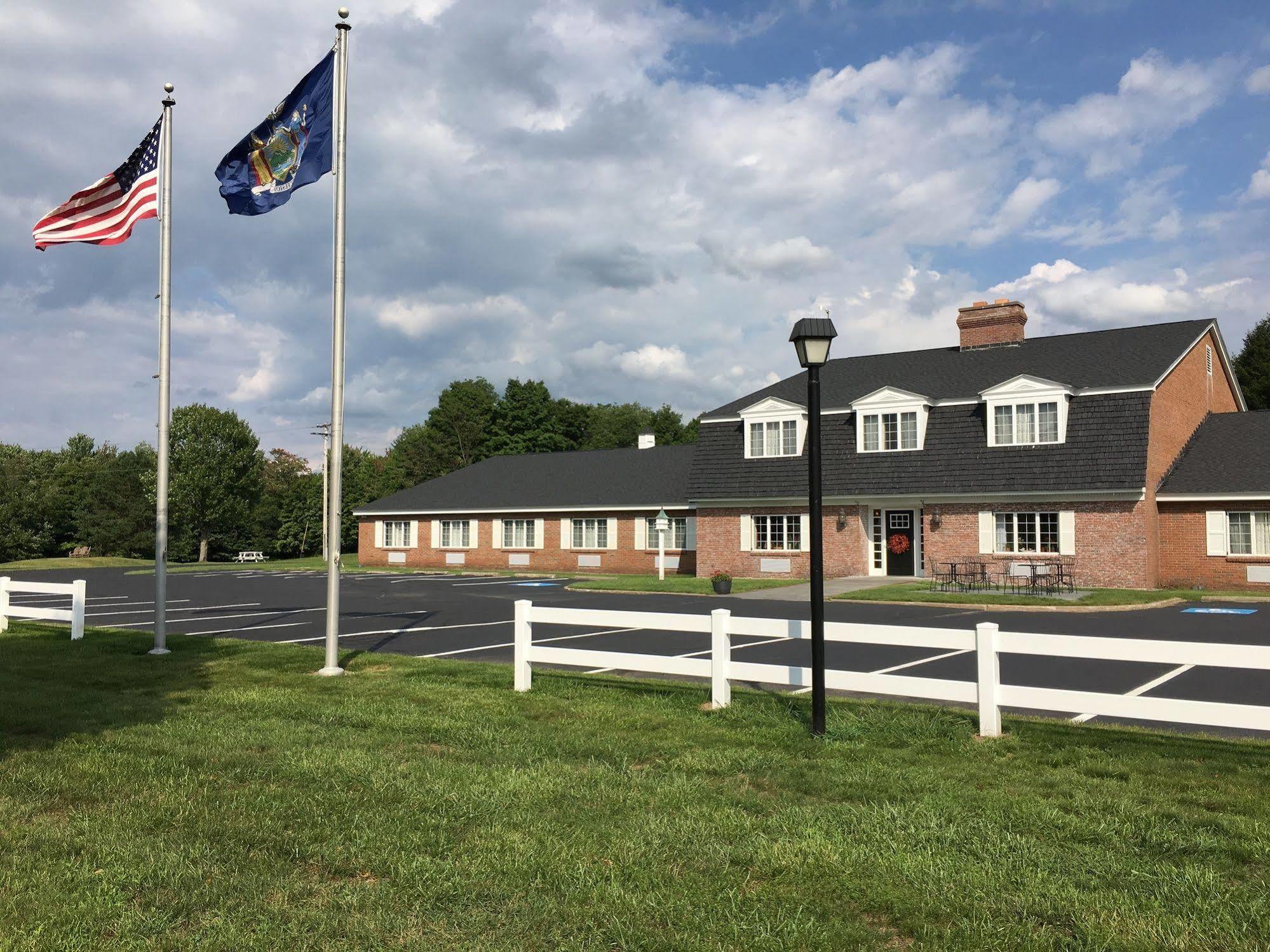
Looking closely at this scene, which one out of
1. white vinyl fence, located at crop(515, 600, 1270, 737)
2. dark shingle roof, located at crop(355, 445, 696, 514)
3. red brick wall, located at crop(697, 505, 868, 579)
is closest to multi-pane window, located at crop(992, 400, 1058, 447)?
red brick wall, located at crop(697, 505, 868, 579)

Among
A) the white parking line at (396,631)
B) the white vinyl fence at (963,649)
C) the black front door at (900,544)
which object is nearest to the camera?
the white vinyl fence at (963,649)

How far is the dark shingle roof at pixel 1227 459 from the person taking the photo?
90.1 ft

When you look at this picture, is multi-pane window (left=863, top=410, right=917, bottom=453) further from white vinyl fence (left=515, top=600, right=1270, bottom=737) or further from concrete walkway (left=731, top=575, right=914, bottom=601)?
white vinyl fence (left=515, top=600, right=1270, bottom=737)

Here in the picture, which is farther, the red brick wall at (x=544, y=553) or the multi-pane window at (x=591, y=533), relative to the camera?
the multi-pane window at (x=591, y=533)

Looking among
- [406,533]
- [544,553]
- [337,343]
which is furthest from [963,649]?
[406,533]

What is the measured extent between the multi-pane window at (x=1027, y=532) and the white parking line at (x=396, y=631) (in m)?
17.1

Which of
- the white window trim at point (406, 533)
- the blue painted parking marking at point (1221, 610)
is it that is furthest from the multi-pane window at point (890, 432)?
the white window trim at point (406, 533)

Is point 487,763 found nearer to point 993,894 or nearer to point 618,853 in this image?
point 618,853

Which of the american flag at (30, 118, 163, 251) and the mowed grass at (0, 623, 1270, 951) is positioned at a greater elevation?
the american flag at (30, 118, 163, 251)

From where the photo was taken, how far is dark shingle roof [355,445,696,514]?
4184 centimetres

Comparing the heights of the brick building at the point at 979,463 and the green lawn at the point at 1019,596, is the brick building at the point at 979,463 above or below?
above

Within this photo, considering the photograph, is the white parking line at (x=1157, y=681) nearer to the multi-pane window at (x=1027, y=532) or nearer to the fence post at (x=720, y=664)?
the fence post at (x=720, y=664)

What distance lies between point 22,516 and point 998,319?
76.2 meters

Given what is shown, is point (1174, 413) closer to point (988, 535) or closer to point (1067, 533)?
point (1067, 533)
